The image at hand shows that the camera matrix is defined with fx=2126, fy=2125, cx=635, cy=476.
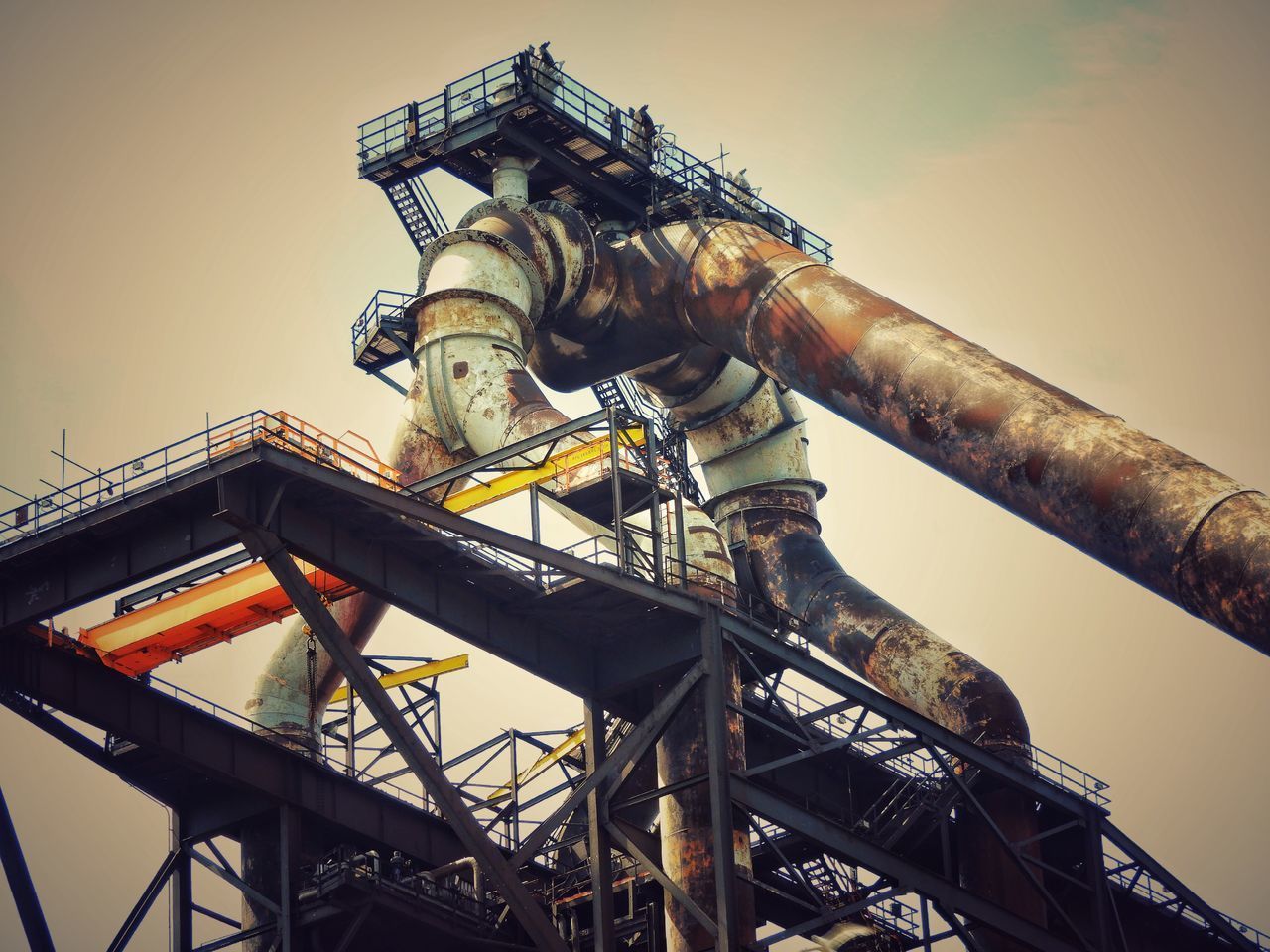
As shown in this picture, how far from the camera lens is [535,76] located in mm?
38219

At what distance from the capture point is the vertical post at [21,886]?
29.1 metres

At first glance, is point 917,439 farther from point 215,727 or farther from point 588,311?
point 215,727

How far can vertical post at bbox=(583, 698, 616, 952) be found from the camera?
27.9m

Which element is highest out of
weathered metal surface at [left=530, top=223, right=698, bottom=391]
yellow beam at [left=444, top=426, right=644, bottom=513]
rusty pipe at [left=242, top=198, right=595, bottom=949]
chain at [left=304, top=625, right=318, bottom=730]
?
weathered metal surface at [left=530, top=223, right=698, bottom=391]

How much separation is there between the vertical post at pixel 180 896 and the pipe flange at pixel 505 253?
9442 millimetres

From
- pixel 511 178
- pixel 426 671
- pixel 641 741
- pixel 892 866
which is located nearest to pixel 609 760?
pixel 641 741

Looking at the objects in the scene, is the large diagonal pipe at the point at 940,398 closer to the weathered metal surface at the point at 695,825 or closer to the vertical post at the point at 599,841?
the weathered metal surface at the point at 695,825

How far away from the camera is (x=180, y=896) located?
32.7 metres

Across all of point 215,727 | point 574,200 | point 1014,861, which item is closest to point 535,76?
point 574,200

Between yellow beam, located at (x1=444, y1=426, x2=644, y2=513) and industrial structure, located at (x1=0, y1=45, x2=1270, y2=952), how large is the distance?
0.21 feet

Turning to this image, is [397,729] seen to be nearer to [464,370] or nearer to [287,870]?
[287,870]

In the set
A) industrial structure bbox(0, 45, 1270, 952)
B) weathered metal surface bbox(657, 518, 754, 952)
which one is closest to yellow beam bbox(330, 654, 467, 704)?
industrial structure bbox(0, 45, 1270, 952)

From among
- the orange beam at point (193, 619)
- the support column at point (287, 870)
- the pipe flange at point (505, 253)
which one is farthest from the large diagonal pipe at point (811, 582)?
the orange beam at point (193, 619)

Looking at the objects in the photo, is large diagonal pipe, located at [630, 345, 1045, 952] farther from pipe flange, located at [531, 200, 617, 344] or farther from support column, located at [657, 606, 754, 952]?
→ support column, located at [657, 606, 754, 952]
